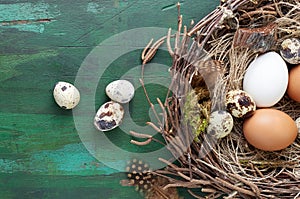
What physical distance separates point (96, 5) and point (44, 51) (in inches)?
6.1

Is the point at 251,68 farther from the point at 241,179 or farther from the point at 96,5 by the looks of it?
the point at 96,5

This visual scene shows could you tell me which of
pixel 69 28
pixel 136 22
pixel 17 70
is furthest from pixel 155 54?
pixel 17 70

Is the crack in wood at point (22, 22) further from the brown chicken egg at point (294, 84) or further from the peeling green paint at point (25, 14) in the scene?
the brown chicken egg at point (294, 84)

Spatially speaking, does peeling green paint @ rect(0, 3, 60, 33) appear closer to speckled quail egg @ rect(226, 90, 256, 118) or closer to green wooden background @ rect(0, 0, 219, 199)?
green wooden background @ rect(0, 0, 219, 199)

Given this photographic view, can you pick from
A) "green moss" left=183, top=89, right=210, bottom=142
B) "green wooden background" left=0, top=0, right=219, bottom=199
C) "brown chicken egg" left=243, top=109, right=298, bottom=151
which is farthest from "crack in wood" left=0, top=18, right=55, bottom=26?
"brown chicken egg" left=243, top=109, right=298, bottom=151

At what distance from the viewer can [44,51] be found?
51.4 inches

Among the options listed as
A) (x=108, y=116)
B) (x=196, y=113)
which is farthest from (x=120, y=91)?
(x=196, y=113)

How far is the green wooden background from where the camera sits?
130 centimetres

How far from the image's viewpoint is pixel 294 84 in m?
1.24

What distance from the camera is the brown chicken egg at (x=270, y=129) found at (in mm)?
1213

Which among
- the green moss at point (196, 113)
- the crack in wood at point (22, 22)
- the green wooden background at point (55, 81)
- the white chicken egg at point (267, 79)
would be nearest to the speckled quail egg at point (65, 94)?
the green wooden background at point (55, 81)

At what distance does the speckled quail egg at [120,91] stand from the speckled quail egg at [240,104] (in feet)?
0.72

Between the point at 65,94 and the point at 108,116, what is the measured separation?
0.11m

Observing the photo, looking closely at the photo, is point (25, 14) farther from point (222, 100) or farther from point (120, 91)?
point (222, 100)
